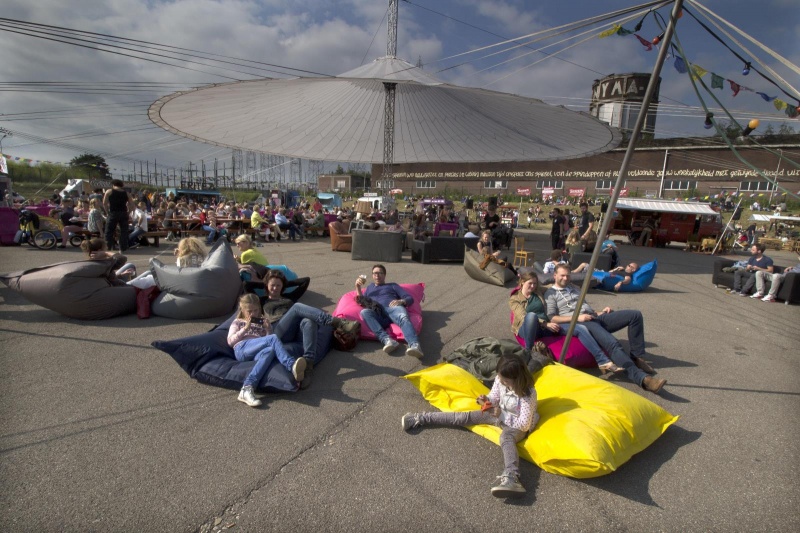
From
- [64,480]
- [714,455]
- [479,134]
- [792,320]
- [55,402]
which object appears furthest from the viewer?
[479,134]

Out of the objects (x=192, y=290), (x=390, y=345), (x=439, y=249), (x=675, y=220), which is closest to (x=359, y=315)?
(x=390, y=345)

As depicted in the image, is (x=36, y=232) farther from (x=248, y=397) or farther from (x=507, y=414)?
(x=507, y=414)

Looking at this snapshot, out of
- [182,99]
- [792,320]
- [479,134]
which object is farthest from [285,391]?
[479,134]

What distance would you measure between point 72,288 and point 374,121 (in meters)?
19.5

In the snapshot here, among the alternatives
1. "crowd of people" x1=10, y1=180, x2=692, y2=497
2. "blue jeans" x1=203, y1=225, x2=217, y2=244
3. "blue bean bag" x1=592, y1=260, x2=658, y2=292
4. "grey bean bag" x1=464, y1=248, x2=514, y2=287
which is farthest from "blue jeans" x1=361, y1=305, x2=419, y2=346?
"blue jeans" x1=203, y1=225, x2=217, y2=244

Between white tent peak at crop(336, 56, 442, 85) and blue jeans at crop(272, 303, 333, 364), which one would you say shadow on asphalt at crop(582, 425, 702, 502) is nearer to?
blue jeans at crop(272, 303, 333, 364)

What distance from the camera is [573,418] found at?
2992 millimetres

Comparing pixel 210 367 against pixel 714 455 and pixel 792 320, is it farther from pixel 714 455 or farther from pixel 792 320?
pixel 792 320

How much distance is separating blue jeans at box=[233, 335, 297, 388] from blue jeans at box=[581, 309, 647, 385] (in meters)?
3.16

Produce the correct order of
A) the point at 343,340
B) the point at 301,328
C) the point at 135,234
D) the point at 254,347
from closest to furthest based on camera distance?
the point at 254,347, the point at 301,328, the point at 343,340, the point at 135,234

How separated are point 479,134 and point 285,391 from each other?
19763mm

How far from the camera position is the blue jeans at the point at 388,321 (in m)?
4.95

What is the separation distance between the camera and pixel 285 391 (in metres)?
3.73

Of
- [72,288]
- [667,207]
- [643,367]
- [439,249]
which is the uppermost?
[667,207]
